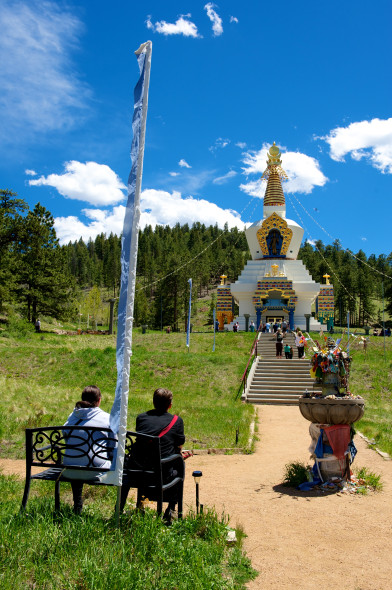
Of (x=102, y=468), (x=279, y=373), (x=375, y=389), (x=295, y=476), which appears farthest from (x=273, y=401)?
(x=102, y=468)

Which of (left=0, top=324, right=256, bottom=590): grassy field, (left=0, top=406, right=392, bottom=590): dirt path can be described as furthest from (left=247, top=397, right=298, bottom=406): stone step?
(left=0, top=406, right=392, bottom=590): dirt path

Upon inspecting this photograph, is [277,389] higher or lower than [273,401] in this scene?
higher

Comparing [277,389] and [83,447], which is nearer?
[83,447]

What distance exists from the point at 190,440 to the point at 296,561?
6.55 m

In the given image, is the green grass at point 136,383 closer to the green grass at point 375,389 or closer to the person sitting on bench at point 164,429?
the green grass at point 375,389

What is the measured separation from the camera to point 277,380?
22.1 metres

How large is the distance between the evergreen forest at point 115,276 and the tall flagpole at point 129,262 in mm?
30771

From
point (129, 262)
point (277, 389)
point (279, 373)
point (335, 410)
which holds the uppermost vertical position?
point (129, 262)

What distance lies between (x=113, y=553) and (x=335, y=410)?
14.8 ft

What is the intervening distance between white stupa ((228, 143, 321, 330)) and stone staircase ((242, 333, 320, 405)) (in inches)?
524

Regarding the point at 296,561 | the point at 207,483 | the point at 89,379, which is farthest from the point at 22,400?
the point at 296,561

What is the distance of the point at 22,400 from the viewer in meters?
14.8

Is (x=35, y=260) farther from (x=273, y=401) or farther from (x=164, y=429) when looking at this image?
(x=164, y=429)

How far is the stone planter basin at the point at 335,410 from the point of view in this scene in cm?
741
